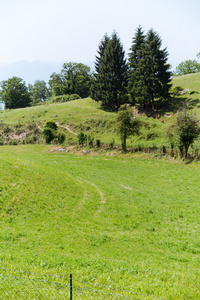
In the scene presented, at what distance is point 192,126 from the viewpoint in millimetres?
31719

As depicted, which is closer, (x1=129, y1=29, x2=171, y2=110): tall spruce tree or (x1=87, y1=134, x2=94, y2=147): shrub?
(x1=87, y1=134, x2=94, y2=147): shrub

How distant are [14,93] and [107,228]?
10881cm

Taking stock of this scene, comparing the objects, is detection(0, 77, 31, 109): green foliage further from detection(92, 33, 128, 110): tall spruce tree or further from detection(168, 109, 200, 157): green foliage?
detection(168, 109, 200, 157): green foliage

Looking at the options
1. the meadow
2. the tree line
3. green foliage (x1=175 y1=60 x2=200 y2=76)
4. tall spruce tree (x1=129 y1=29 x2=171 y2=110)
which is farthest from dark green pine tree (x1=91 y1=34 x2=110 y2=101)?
green foliage (x1=175 y1=60 x2=200 y2=76)

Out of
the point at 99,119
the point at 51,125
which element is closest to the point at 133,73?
the point at 99,119

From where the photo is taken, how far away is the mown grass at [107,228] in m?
8.04

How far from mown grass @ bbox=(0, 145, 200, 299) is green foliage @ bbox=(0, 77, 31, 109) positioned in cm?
9457

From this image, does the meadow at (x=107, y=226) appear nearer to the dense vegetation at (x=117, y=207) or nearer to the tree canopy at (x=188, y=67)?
the dense vegetation at (x=117, y=207)

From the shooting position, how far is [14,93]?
10525cm

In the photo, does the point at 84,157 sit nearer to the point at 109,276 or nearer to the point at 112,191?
the point at 112,191

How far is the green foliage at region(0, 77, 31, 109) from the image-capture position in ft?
342

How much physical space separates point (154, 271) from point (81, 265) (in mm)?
3291

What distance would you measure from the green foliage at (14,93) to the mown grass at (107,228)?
94.6 m

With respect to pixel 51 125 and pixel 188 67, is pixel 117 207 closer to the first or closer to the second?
pixel 51 125
